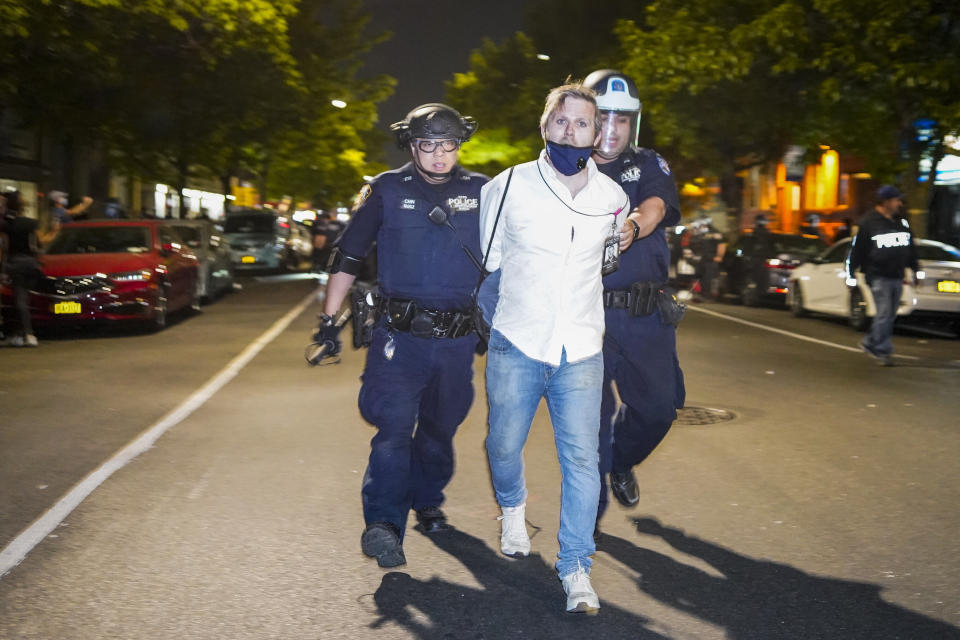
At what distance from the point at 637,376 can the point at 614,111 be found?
1157mm

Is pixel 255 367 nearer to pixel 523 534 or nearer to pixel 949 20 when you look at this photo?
pixel 523 534

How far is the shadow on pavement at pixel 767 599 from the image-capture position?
4.51 meters

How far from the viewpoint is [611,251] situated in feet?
15.5

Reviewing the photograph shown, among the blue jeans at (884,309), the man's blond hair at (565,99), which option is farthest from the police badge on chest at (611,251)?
the blue jeans at (884,309)

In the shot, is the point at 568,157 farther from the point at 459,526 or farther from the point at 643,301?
the point at 459,526

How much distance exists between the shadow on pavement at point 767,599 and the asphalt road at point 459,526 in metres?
0.01

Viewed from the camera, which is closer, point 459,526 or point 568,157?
point 568,157

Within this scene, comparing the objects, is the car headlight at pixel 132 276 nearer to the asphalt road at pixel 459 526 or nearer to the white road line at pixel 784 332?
the asphalt road at pixel 459 526

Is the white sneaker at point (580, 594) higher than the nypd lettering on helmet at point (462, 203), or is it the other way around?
the nypd lettering on helmet at point (462, 203)

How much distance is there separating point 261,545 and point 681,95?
29.2 m

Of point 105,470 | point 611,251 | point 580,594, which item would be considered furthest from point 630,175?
point 105,470

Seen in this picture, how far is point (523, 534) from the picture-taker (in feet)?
17.5

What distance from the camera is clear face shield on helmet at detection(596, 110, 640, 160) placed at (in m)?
5.45

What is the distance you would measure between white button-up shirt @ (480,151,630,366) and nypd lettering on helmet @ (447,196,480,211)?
1.89 feet
